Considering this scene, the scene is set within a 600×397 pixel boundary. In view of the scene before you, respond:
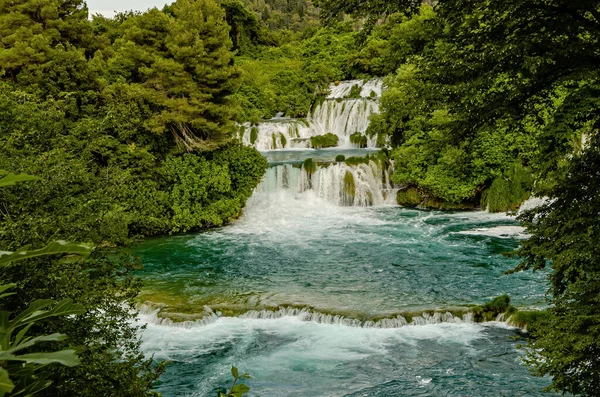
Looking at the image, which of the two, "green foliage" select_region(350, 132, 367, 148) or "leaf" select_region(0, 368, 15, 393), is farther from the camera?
"green foliage" select_region(350, 132, 367, 148)

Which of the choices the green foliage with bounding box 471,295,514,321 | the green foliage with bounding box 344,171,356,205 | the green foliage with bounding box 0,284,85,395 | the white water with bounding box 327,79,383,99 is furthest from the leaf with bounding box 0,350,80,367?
the white water with bounding box 327,79,383,99

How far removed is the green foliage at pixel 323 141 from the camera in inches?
1135

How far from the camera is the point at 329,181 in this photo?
73.7ft

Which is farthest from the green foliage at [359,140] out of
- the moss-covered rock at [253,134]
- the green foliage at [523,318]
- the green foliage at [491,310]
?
the green foliage at [523,318]

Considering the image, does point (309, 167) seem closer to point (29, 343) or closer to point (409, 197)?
point (409, 197)

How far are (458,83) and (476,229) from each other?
1324 centimetres

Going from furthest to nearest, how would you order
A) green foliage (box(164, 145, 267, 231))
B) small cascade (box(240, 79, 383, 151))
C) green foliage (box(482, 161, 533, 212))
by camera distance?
small cascade (box(240, 79, 383, 151)), green foliage (box(482, 161, 533, 212)), green foliage (box(164, 145, 267, 231))

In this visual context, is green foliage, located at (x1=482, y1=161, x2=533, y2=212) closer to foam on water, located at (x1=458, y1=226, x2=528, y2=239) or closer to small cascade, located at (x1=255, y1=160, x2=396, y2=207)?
foam on water, located at (x1=458, y1=226, x2=528, y2=239)

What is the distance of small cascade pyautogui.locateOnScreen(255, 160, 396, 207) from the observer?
22391 mm

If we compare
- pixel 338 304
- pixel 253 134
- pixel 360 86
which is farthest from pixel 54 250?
pixel 360 86

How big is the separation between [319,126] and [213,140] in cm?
1274

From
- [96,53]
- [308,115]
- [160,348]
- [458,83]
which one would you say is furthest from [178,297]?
[308,115]

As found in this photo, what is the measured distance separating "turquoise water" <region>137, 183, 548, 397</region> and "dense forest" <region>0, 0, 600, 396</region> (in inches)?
A: 42.1

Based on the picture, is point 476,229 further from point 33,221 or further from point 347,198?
point 33,221
